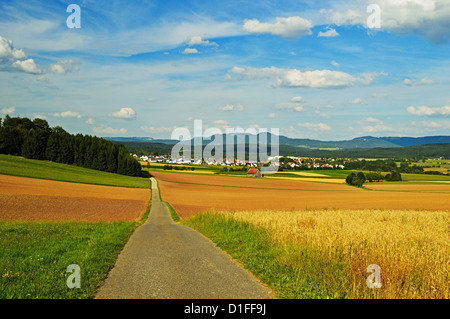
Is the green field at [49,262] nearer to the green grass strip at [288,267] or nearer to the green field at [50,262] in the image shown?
the green field at [50,262]

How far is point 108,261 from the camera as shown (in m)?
10.0

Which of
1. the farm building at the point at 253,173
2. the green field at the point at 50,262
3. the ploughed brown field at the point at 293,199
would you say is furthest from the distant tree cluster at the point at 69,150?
the green field at the point at 50,262

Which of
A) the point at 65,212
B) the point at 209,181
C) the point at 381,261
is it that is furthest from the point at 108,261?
the point at 209,181

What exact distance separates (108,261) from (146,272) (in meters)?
1.97

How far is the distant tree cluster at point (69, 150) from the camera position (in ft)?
329

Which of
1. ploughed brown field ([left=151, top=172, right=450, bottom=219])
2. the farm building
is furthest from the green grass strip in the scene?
the farm building

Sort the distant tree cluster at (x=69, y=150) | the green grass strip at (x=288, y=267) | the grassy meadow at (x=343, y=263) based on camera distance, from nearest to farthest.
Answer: the grassy meadow at (x=343, y=263), the green grass strip at (x=288, y=267), the distant tree cluster at (x=69, y=150)

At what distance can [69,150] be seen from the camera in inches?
4213

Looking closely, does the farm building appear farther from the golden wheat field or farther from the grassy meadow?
the golden wheat field

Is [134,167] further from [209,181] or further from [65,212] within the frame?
[65,212]

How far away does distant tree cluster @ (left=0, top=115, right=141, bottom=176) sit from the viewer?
10025 centimetres

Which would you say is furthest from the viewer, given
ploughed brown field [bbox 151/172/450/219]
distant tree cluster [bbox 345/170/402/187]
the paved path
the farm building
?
the farm building

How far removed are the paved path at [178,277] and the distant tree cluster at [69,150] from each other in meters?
99.1

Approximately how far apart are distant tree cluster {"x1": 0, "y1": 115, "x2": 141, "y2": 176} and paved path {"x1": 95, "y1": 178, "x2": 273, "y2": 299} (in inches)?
3902
